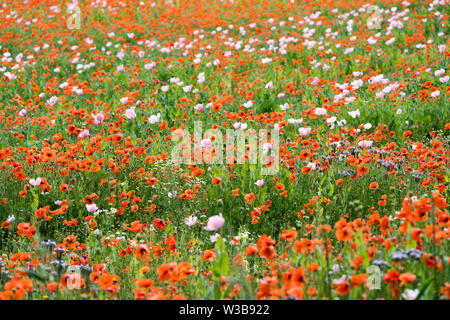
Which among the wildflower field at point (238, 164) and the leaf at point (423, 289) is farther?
the wildflower field at point (238, 164)

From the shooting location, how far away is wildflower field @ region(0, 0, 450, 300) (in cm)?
234

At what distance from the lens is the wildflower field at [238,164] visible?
2.34 meters

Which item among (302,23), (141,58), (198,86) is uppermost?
(302,23)

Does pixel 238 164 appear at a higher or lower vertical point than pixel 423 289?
higher

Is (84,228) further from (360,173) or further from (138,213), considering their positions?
(360,173)

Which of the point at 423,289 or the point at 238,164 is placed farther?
the point at 238,164

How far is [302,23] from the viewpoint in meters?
10.3

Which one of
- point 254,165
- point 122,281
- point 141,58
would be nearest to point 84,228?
point 122,281

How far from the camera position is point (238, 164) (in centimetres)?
452

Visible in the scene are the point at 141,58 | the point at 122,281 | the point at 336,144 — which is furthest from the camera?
the point at 141,58

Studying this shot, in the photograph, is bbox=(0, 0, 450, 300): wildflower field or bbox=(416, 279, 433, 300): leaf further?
bbox=(0, 0, 450, 300): wildflower field
